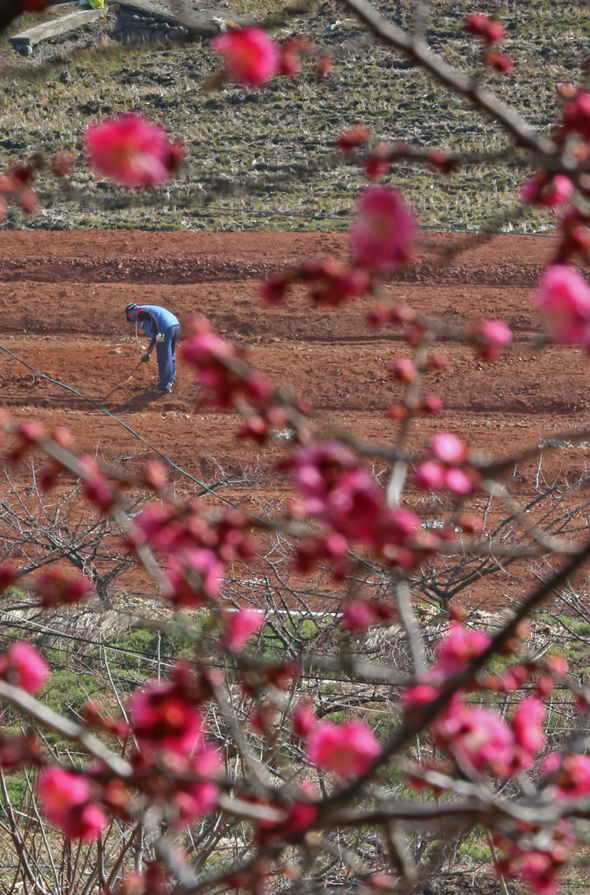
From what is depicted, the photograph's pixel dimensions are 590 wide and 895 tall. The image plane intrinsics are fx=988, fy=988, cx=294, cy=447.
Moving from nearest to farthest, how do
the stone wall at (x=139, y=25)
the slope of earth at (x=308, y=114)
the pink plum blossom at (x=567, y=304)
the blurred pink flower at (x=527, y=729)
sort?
the pink plum blossom at (x=567, y=304)
the blurred pink flower at (x=527, y=729)
the slope of earth at (x=308, y=114)
the stone wall at (x=139, y=25)

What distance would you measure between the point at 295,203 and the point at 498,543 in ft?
45.5

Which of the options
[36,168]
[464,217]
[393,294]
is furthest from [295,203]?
[36,168]

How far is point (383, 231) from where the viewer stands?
172cm

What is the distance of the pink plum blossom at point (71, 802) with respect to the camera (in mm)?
1799

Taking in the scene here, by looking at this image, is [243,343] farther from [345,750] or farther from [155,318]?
[345,750]

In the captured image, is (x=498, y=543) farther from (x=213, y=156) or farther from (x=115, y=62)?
(x=115, y=62)

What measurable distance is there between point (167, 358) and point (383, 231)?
12607mm

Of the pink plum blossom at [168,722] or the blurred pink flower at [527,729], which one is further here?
the blurred pink flower at [527,729]

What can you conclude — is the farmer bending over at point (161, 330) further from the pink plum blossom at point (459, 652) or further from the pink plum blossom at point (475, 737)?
the pink plum blossom at point (475, 737)

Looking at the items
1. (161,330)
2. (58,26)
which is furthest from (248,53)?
(58,26)

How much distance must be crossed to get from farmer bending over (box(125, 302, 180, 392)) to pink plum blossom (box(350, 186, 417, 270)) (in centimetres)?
1225

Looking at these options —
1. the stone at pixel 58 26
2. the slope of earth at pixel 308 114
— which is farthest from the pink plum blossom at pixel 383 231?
the stone at pixel 58 26

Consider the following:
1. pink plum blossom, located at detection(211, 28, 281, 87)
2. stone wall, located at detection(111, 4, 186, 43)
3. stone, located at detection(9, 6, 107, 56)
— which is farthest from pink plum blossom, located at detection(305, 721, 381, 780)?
stone, located at detection(9, 6, 107, 56)

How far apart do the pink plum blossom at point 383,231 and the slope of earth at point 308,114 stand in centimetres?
1834
